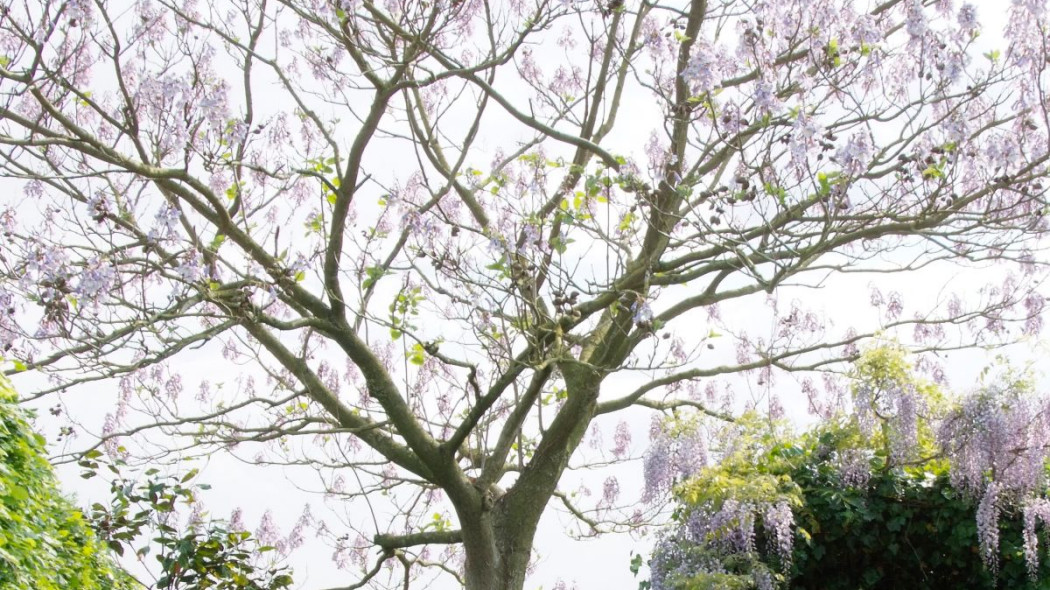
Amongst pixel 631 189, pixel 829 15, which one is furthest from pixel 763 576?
pixel 829 15

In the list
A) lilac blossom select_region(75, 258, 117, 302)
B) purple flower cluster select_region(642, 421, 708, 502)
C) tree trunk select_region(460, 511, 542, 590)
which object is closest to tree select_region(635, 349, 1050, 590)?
purple flower cluster select_region(642, 421, 708, 502)

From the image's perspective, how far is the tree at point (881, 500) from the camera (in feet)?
18.1

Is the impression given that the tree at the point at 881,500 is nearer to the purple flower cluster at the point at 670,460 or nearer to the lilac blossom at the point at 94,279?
the purple flower cluster at the point at 670,460

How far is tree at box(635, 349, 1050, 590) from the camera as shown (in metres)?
5.52

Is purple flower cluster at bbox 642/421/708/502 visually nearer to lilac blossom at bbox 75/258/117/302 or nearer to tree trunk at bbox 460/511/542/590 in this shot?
tree trunk at bbox 460/511/542/590

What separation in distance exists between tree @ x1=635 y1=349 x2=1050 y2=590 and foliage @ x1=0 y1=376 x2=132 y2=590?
9.55ft

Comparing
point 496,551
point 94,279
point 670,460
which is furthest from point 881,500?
point 94,279

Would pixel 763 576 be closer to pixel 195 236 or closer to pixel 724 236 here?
pixel 724 236

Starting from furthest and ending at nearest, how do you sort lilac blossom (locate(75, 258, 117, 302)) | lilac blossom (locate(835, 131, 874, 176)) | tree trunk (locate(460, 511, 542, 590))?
tree trunk (locate(460, 511, 542, 590)) → lilac blossom (locate(75, 258, 117, 302)) → lilac blossom (locate(835, 131, 874, 176))

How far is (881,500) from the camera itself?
5.83 m

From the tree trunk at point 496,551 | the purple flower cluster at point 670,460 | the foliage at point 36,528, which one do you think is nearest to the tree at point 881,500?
the purple flower cluster at point 670,460

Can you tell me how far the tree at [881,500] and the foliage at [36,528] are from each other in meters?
2.91

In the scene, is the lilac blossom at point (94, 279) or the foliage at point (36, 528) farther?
the lilac blossom at point (94, 279)

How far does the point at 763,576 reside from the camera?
548 centimetres
